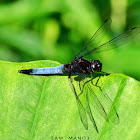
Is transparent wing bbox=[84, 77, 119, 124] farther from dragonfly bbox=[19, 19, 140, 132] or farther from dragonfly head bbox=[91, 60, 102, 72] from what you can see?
dragonfly head bbox=[91, 60, 102, 72]

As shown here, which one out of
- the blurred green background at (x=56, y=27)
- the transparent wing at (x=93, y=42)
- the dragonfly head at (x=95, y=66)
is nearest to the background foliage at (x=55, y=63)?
the blurred green background at (x=56, y=27)

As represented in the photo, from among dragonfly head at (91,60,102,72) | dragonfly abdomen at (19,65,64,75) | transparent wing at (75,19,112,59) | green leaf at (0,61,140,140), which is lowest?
green leaf at (0,61,140,140)

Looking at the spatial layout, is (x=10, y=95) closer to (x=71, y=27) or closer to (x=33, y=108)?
(x=33, y=108)

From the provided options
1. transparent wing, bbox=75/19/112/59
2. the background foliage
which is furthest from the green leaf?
transparent wing, bbox=75/19/112/59

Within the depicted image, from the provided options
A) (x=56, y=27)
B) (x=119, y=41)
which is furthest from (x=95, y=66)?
(x=56, y=27)

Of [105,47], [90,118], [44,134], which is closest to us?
[44,134]

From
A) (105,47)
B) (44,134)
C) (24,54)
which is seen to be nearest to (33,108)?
(44,134)
